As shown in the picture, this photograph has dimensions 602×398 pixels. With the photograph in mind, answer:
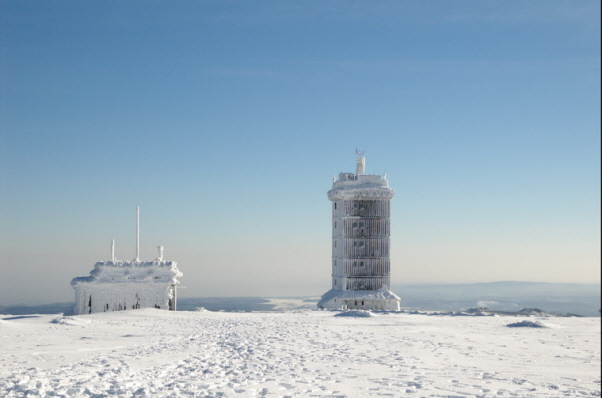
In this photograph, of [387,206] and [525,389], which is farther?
[387,206]

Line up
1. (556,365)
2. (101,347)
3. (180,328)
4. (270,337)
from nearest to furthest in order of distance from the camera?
1. (556,365)
2. (101,347)
3. (270,337)
4. (180,328)

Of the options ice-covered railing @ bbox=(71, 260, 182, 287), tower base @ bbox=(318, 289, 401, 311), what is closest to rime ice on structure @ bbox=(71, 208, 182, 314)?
ice-covered railing @ bbox=(71, 260, 182, 287)

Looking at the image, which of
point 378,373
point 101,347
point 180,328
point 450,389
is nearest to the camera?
point 450,389

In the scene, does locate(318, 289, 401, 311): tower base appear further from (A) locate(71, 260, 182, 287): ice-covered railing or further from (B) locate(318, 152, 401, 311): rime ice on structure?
(A) locate(71, 260, 182, 287): ice-covered railing

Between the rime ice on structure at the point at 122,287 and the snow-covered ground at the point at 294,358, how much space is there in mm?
9712

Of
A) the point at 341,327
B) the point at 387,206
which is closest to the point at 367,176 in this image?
the point at 387,206

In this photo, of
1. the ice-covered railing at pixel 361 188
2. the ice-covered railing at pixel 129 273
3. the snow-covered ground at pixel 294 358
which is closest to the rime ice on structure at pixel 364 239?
the ice-covered railing at pixel 361 188

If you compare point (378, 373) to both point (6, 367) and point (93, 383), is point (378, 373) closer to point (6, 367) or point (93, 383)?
point (93, 383)

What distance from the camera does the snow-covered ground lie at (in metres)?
12.5

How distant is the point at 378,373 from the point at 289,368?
231 centimetres

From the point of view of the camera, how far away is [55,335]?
20875mm

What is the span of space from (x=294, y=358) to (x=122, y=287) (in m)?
23.1

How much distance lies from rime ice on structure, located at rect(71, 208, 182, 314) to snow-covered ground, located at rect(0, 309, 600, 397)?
9.71 m

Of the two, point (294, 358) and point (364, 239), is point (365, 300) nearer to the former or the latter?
point (364, 239)
